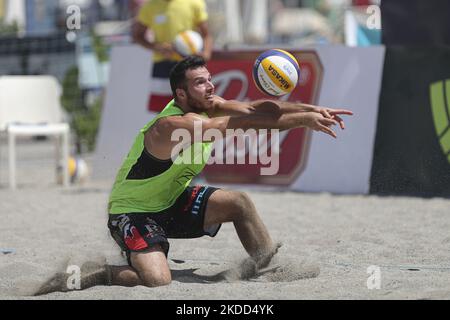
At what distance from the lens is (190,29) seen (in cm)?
891

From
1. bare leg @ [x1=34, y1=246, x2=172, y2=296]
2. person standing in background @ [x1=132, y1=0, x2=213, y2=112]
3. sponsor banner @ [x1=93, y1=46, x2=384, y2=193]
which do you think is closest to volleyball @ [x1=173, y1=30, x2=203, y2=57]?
person standing in background @ [x1=132, y1=0, x2=213, y2=112]

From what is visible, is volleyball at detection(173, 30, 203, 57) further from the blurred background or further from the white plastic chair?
the blurred background

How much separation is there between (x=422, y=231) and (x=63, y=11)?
12.1 metres

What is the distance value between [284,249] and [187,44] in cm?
331

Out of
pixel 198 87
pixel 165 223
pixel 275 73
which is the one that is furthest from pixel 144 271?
pixel 275 73

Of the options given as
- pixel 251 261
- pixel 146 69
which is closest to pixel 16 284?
pixel 251 261

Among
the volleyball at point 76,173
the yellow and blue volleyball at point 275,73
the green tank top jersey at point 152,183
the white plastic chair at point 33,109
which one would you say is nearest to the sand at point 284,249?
the green tank top jersey at point 152,183

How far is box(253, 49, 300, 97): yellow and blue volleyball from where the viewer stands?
5.03 m

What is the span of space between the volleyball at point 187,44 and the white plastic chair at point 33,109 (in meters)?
1.71

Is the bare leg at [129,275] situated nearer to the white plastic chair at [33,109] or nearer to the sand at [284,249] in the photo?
the sand at [284,249]

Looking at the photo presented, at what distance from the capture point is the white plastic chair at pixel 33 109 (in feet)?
31.4

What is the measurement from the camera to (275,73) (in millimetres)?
5031

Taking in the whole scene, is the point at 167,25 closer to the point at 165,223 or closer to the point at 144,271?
the point at 165,223
